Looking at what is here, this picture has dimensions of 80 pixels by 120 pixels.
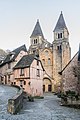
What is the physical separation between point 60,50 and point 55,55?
2260 mm

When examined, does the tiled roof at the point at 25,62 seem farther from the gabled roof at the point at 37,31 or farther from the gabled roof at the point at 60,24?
the gabled roof at the point at 37,31

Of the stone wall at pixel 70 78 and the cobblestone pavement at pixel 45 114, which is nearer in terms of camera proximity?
the cobblestone pavement at pixel 45 114

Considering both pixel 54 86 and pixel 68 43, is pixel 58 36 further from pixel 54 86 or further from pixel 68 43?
pixel 54 86

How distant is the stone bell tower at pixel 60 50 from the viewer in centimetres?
6328

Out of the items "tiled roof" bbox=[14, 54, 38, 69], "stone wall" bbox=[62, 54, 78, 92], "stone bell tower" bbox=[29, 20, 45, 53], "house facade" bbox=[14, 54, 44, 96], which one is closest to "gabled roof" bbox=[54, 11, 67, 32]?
"stone bell tower" bbox=[29, 20, 45, 53]

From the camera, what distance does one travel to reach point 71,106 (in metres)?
21.7

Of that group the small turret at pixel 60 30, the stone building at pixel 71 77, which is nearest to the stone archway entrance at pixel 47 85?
the small turret at pixel 60 30

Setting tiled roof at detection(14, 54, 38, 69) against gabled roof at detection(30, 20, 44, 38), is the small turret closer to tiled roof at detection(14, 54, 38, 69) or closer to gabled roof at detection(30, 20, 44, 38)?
gabled roof at detection(30, 20, 44, 38)

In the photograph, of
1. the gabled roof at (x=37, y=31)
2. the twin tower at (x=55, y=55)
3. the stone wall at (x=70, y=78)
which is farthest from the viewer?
the gabled roof at (x=37, y=31)

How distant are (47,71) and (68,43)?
11.0 m

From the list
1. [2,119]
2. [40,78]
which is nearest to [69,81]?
[40,78]

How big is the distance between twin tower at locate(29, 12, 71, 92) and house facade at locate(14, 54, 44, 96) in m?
17.2

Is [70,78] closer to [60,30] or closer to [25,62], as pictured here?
[25,62]

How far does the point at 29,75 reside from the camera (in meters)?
39.7
